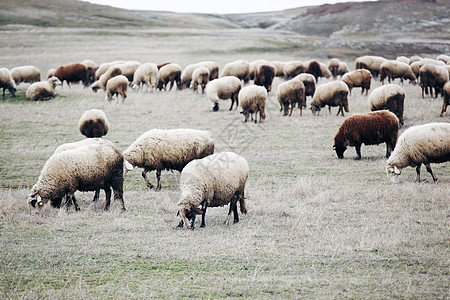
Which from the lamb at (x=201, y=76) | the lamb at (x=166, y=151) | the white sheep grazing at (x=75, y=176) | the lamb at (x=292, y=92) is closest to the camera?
the white sheep grazing at (x=75, y=176)

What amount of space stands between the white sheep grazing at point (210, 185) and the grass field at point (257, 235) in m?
0.38

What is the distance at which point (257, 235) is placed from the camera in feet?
25.6

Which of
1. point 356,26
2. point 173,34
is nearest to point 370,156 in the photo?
point 173,34

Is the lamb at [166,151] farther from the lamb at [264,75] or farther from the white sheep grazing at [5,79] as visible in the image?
the white sheep grazing at [5,79]

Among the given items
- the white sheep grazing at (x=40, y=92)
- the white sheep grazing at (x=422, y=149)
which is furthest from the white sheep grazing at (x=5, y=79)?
the white sheep grazing at (x=422, y=149)

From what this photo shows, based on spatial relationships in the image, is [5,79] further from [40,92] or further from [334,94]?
[334,94]

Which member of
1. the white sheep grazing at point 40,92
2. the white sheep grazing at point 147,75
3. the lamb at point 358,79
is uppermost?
the lamb at point 358,79

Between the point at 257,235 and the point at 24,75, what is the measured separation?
24174mm

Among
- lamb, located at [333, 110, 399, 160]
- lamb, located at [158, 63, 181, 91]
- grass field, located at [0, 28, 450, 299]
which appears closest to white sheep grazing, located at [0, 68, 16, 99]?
grass field, located at [0, 28, 450, 299]

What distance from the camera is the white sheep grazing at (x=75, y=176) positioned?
9.11m

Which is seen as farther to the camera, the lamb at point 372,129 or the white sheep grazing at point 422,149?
A: the lamb at point 372,129

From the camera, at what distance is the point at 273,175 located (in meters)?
12.1

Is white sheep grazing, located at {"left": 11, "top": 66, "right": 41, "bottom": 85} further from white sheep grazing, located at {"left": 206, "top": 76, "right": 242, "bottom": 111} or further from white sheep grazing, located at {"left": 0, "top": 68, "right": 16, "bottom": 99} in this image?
white sheep grazing, located at {"left": 206, "top": 76, "right": 242, "bottom": 111}

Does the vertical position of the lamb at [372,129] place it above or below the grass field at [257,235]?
above
